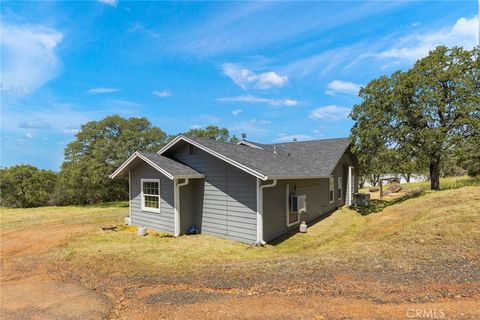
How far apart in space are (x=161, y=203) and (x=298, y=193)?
6390 mm

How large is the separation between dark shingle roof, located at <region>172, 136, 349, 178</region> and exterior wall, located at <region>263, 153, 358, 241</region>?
0.65m

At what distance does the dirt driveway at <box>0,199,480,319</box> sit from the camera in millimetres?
4637

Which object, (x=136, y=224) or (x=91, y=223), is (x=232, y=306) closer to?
(x=136, y=224)

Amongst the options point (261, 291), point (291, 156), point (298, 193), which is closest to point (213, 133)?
point (291, 156)

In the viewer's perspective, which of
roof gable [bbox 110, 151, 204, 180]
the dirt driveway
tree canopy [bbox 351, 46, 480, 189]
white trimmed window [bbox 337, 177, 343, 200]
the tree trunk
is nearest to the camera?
the dirt driveway

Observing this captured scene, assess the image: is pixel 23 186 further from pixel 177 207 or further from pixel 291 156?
pixel 291 156

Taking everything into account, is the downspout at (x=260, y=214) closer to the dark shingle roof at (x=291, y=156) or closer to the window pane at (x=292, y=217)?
Answer: the dark shingle roof at (x=291, y=156)

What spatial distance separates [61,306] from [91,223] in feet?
32.3

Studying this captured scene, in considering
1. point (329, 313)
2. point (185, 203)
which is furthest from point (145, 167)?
point (329, 313)

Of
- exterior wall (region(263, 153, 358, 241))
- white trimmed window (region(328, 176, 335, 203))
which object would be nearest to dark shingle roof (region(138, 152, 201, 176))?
exterior wall (region(263, 153, 358, 241))

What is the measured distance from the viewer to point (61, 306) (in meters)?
5.62

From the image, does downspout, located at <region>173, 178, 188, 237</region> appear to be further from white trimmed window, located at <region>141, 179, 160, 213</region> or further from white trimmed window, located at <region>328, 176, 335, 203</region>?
white trimmed window, located at <region>328, 176, 335, 203</region>

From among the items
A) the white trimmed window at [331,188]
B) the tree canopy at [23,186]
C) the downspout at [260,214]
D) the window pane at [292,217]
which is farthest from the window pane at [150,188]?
the tree canopy at [23,186]

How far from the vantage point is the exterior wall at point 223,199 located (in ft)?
33.4
